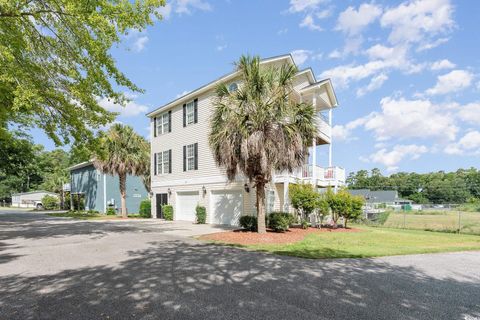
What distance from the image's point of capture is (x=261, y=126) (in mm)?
11797

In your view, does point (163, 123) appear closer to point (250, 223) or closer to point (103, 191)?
point (250, 223)

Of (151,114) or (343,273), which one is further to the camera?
(151,114)

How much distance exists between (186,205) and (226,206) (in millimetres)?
4331

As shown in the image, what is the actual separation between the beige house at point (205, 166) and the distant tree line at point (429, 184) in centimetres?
7204

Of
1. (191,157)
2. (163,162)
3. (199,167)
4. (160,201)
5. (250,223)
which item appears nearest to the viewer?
(250,223)

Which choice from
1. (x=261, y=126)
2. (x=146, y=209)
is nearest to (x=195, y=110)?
(x=261, y=126)

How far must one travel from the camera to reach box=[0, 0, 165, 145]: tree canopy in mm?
9844

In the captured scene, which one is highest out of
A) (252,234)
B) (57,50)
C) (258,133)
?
(57,50)

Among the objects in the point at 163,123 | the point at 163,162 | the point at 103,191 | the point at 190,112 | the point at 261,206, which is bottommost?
the point at 103,191

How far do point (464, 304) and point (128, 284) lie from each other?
231 inches

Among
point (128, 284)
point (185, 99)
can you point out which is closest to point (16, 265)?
point (128, 284)

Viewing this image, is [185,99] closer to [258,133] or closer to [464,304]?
[258,133]

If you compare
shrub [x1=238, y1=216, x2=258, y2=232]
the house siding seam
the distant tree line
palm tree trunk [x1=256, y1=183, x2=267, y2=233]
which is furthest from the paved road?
the distant tree line

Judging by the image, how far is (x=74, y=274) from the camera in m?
6.62
